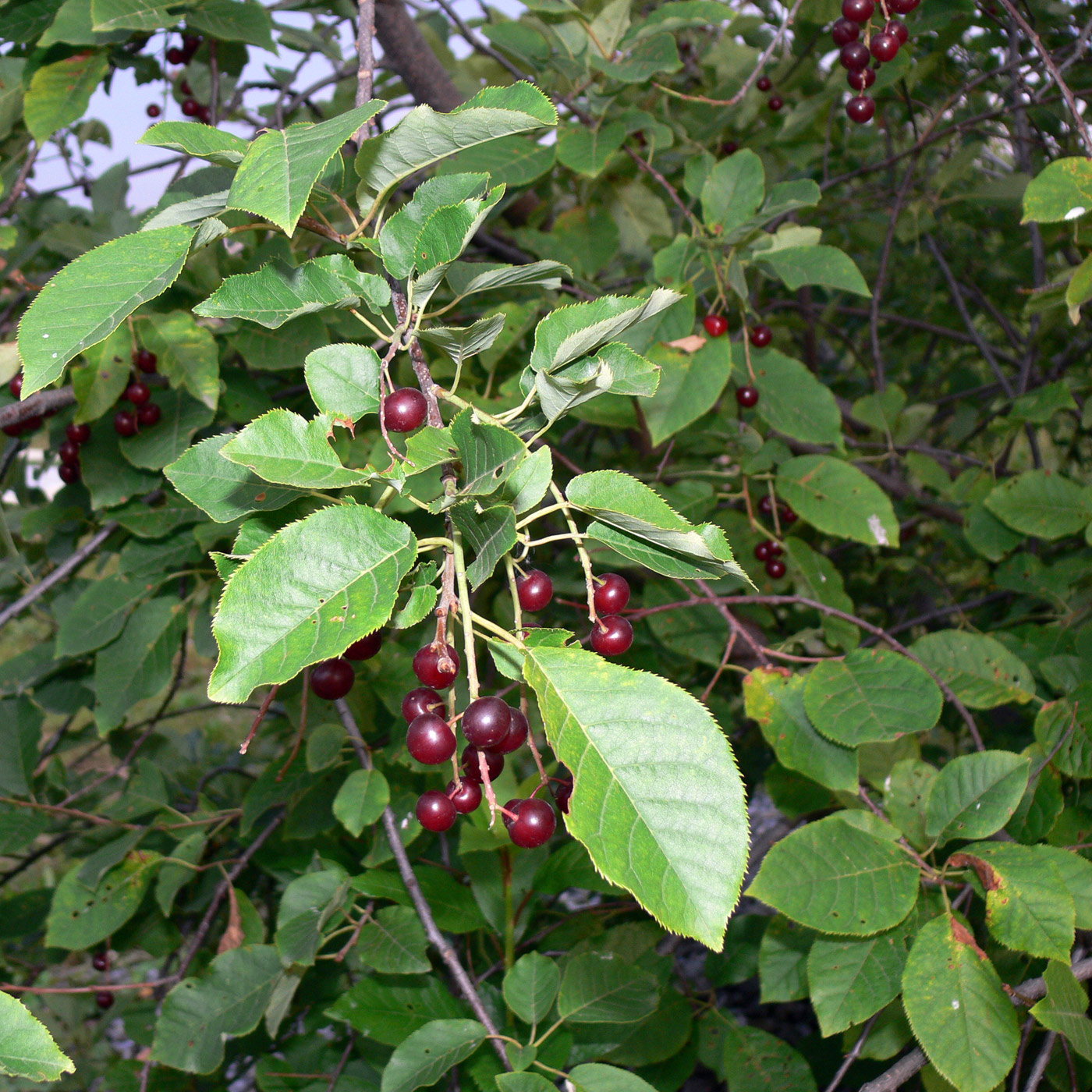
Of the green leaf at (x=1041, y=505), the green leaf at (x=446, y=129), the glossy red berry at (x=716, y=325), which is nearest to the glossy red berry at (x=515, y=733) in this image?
the green leaf at (x=446, y=129)

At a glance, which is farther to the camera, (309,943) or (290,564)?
(309,943)

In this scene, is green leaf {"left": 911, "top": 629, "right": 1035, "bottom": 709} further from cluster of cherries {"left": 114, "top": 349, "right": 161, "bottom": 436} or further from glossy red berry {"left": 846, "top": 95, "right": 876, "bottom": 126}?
cluster of cherries {"left": 114, "top": 349, "right": 161, "bottom": 436}

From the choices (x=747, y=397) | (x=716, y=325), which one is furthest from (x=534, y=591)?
(x=747, y=397)

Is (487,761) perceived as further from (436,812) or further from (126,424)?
(126,424)

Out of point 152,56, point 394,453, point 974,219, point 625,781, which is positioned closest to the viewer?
point 625,781

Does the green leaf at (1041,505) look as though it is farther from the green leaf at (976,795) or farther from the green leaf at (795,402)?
the green leaf at (976,795)

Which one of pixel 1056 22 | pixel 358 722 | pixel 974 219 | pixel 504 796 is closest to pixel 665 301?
pixel 504 796

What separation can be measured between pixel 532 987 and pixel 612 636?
69 centimetres

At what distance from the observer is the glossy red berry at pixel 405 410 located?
818mm

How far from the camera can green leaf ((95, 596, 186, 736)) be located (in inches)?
70.0

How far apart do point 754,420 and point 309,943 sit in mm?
1774

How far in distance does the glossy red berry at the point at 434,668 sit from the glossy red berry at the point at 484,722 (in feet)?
0.11

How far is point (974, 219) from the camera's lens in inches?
132

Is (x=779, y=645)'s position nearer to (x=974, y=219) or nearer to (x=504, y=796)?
(x=504, y=796)
